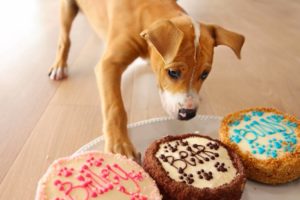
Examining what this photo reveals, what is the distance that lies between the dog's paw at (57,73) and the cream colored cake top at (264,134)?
2.90 feet

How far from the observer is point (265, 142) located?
3.79 ft

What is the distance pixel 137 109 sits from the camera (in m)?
1.56

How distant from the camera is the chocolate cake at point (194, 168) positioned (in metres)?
0.98

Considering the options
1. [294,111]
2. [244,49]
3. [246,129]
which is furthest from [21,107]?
[244,49]

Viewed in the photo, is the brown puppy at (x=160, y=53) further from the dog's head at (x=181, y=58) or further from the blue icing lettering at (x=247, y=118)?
the blue icing lettering at (x=247, y=118)

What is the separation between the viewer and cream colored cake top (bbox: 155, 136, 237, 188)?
39.6 inches

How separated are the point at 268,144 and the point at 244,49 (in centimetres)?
116

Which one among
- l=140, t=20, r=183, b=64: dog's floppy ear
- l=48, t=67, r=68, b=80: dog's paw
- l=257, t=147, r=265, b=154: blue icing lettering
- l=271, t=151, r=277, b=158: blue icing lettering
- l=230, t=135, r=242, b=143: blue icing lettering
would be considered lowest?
l=271, t=151, r=277, b=158: blue icing lettering

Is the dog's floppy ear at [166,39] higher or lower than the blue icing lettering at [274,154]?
higher

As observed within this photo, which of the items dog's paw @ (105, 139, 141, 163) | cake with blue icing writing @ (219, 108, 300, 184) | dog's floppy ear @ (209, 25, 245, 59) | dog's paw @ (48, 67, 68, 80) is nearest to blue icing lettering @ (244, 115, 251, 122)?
cake with blue icing writing @ (219, 108, 300, 184)

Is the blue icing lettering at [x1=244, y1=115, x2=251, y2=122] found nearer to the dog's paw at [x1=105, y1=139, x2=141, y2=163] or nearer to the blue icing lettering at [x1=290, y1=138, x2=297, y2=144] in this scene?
the blue icing lettering at [x1=290, y1=138, x2=297, y2=144]

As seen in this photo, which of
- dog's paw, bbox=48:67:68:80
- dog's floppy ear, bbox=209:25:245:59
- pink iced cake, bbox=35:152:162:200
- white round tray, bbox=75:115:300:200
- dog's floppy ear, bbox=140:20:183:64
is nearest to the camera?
pink iced cake, bbox=35:152:162:200

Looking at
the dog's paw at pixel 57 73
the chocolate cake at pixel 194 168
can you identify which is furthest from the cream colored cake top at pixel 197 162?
the dog's paw at pixel 57 73

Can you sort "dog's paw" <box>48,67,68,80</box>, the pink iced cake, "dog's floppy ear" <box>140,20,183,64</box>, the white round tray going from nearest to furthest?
the pink iced cake, the white round tray, "dog's floppy ear" <box>140,20,183,64</box>, "dog's paw" <box>48,67,68,80</box>
